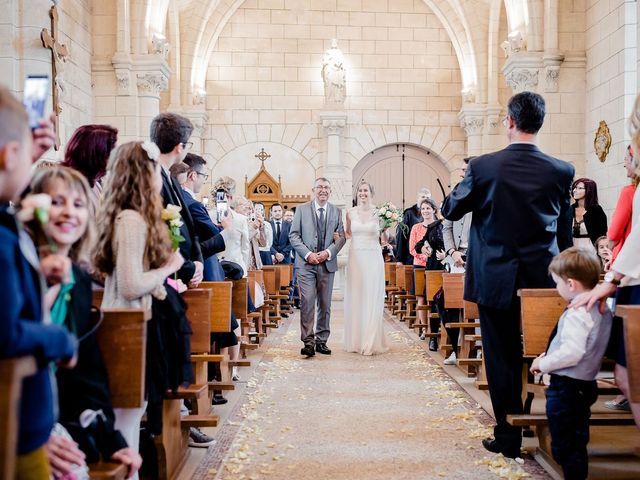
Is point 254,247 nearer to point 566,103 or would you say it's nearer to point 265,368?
point 265,368

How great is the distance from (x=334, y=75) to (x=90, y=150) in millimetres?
12799

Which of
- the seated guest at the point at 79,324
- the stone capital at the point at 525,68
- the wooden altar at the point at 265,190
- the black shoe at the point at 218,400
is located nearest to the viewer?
the seated guest at the point at 79,324

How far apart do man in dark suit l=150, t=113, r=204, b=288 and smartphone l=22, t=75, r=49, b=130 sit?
1745mm

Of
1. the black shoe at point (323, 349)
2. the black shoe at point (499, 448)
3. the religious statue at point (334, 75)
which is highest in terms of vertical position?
the religious statue at point (334, 75)

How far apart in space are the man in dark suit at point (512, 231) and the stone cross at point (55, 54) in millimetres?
5157

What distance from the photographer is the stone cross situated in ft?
23.7

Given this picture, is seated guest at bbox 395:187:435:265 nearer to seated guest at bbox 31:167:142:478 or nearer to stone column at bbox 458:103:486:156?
stone column at bbox 458:103:486:156

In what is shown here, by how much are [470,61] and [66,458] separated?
48.6ft

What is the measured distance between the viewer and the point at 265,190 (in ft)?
52.3

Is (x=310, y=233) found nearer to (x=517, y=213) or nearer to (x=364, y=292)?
(x=364, y=292)

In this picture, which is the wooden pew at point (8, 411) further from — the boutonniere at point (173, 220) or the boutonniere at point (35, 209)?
the boutonniere at point (173, 220)

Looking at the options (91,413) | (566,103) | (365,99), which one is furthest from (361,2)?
(91,413)

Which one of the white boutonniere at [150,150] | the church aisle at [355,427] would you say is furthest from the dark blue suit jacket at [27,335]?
the church aisle at [355,427]

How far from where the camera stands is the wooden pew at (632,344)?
260cm
